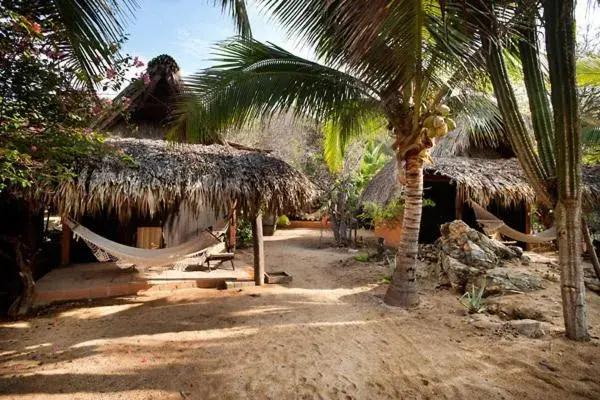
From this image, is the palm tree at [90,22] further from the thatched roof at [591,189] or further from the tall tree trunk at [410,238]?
the thatched roof at [591,189]

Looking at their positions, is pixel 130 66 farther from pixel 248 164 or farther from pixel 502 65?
pixel 502 65

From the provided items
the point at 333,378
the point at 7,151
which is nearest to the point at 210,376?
the point at 333,378

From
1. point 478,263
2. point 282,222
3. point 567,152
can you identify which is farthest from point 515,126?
point 282,222

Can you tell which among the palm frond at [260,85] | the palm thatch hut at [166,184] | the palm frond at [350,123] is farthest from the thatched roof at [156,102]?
the palm frond at [350,123]

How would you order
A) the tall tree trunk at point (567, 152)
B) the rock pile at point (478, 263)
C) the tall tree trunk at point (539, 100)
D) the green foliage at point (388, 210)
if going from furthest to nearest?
the green foliage at point (388, 210)
the rock pile at point (478, 263)
the tall tree trunk at point (539, 100)
the tall tree trunk at point (567, 152)

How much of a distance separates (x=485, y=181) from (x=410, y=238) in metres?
3.59

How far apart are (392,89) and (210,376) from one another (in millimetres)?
3079

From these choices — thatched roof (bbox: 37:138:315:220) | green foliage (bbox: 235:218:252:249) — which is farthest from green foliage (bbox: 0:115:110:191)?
green foliage (bbox: 235:218:252:249)

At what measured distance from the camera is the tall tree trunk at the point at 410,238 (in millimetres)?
3852

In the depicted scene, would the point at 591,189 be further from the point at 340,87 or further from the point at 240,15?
the point at 240,15

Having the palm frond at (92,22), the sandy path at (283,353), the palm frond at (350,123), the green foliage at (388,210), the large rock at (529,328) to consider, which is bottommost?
the sandy path at (283,353)

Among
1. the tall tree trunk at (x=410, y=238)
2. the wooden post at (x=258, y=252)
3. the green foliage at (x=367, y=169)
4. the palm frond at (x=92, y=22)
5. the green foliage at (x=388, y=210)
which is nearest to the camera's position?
the palm frond at (x=92, y=22)

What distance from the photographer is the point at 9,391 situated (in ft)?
6.89

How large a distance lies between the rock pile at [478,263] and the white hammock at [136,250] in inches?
132
